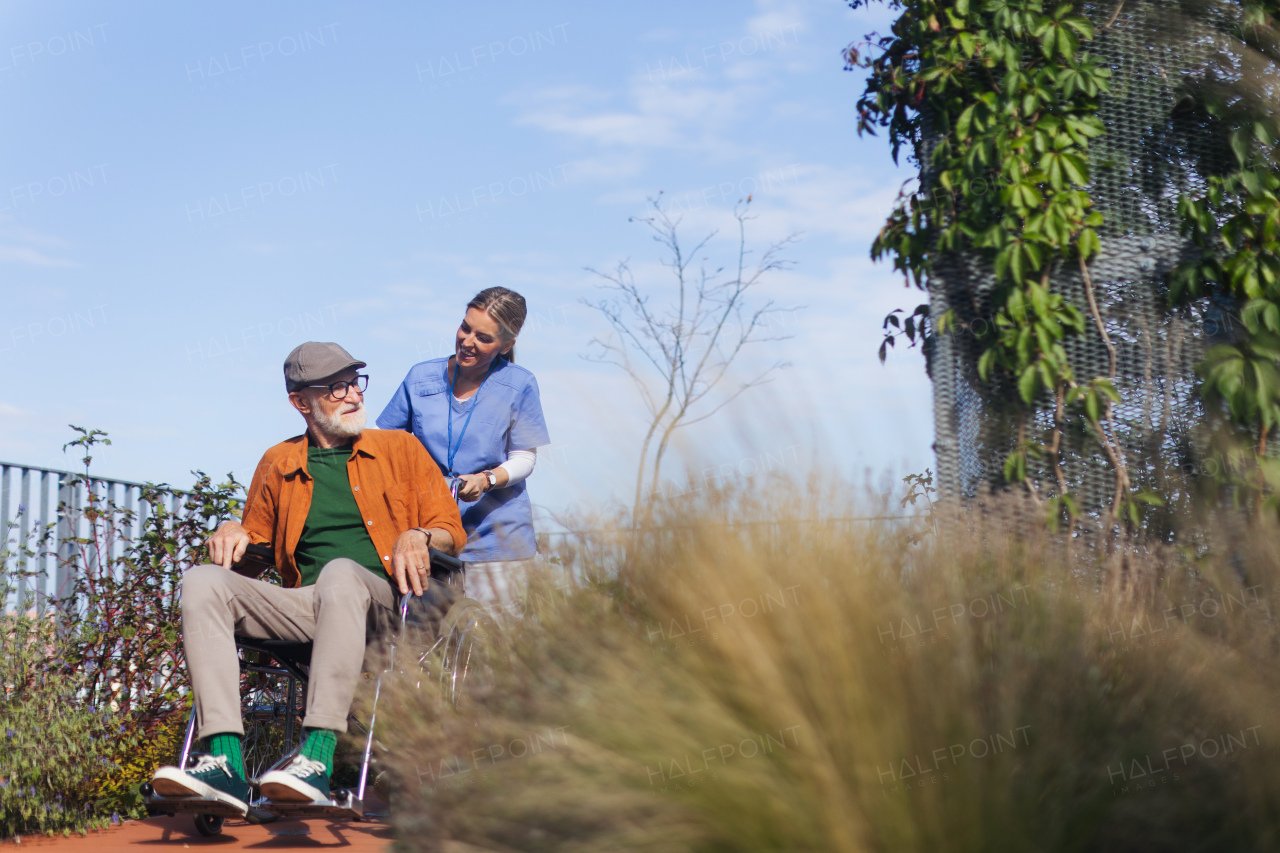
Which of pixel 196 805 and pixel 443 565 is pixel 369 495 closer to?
pixel 443 565

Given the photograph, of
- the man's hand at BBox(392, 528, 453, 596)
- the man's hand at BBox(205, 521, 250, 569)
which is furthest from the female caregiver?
the man's hand at BBox(205, 521, 250, 569)

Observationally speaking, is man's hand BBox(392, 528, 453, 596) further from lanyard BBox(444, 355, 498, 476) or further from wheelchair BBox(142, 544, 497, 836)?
Answer: lanyard BBox(444, 355, 498, 476)

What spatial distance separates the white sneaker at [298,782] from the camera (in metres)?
2.79

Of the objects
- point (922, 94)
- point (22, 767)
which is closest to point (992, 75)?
point (922, 94)

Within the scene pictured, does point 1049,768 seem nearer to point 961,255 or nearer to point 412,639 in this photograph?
point 412,639

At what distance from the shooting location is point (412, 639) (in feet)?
11.0

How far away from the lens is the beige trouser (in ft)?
10.2

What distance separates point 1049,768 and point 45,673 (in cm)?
389

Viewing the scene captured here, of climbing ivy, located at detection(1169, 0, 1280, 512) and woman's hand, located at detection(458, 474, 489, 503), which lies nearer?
climbing ivy, located at detection(1169, 0, 1280, 512)

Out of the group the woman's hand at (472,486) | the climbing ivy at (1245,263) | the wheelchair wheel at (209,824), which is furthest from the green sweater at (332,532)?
the climbing ivy at (1245,263)

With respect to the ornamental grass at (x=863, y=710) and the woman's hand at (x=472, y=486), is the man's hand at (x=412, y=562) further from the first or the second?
the ornamental grass at (x=863, y=710)

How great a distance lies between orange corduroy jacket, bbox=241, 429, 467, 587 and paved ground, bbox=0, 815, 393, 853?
0.84 meters

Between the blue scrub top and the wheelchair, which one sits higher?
the blue scrub top

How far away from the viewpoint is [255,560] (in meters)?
3.68
